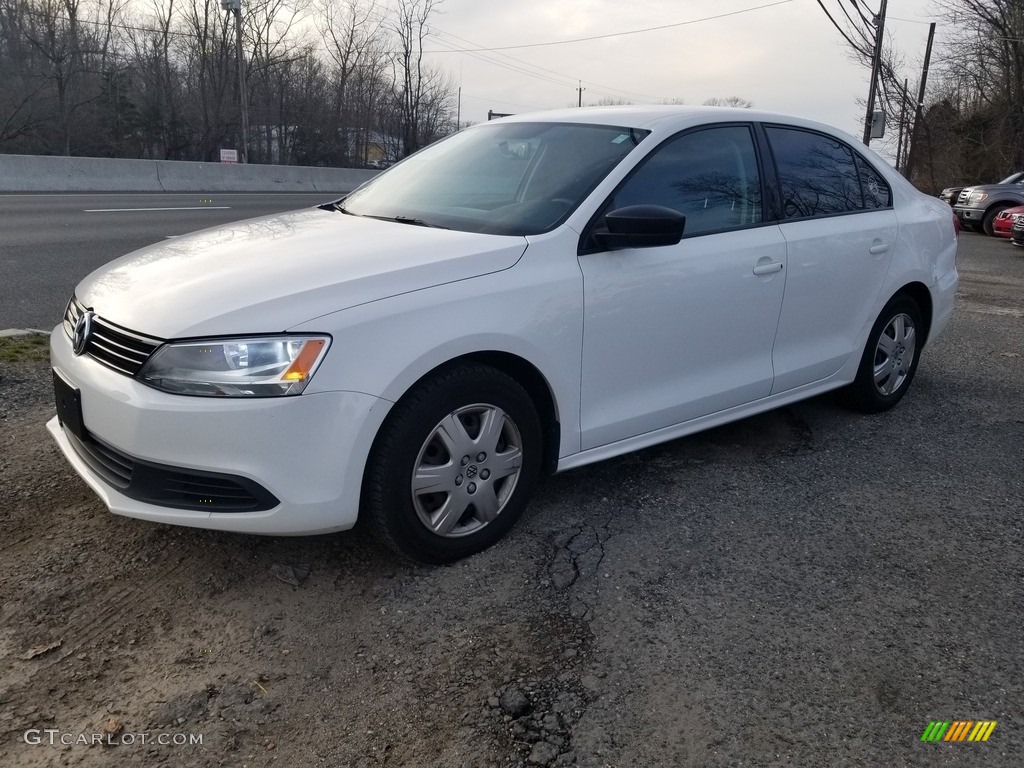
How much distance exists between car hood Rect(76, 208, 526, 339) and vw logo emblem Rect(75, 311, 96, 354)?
1.7 inches

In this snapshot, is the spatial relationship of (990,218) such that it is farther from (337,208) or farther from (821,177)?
(337,208)

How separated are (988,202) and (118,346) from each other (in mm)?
19029

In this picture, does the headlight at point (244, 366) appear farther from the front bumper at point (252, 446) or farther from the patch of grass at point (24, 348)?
the patch of grass at point (24, 348)

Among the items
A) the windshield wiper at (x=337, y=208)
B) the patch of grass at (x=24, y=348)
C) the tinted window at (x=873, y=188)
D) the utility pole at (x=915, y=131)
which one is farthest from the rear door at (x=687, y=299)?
the utility pole at (x=915, y=131)

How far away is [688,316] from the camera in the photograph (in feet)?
11.6

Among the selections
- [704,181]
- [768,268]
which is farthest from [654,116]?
[768,268]

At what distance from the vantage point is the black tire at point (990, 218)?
17.6 metres

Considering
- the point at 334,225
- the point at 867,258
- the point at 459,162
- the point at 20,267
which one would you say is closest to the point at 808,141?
the point at 867,258

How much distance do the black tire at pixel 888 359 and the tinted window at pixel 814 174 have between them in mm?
651

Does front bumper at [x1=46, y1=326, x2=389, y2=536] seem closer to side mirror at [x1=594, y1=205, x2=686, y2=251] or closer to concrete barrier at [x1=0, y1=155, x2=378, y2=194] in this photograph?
side mirror at [x1=594, y1=205, x2=686, y2=251]

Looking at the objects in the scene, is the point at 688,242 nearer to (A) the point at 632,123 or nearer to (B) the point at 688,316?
(B) the point at 688,316

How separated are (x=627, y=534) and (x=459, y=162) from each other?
1928 millimetres

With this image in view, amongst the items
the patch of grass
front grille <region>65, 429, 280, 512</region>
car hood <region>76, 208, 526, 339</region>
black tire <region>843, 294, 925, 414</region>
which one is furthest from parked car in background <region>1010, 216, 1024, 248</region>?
front grille <region>65, 429, 280, 512</region>

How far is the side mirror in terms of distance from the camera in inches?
124
